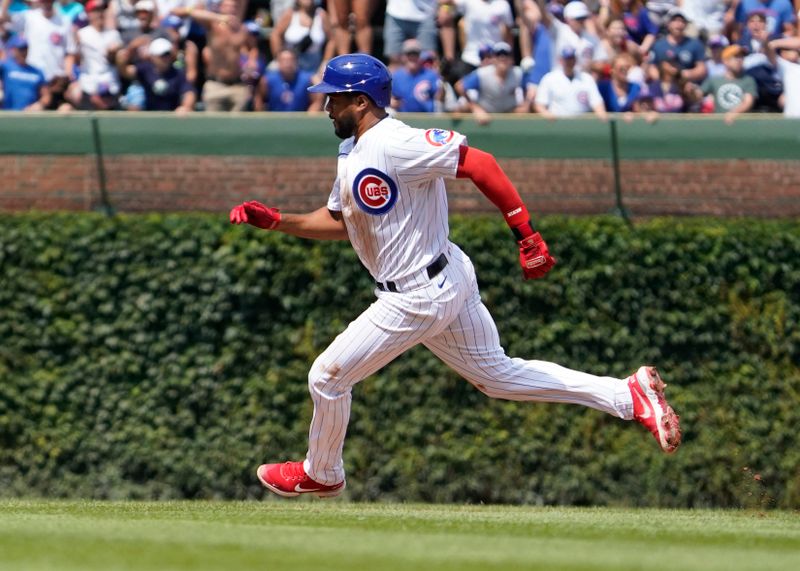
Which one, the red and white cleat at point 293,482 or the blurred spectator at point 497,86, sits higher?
the blurred spectator at point 497,86

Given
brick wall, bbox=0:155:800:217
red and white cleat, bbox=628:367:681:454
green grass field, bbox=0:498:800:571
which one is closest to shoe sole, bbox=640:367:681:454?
red and white cleat, bbox=628:367:681:454

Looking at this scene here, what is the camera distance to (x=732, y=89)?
12695 millimetres

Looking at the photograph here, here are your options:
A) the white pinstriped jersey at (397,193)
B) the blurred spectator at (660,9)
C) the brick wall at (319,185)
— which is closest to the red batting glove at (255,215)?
→ the white pinstriped jersey at (397,193)

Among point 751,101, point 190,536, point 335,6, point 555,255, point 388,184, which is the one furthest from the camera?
point 335,6

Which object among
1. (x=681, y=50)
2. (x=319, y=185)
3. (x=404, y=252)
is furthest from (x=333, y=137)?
(x=404, y=252)

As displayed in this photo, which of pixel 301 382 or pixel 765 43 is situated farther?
pixel 765 43

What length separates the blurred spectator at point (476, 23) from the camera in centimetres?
1319

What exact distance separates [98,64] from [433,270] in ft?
21.8

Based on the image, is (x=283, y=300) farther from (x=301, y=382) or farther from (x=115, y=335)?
(x=115, y=335)

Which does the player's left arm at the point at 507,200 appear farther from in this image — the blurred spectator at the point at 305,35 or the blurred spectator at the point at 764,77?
the blurred spectator at the point at 764,77

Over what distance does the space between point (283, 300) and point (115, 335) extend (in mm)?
1324

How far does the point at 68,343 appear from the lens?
11.2 m

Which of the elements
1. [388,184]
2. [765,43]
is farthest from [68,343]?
[765,43]

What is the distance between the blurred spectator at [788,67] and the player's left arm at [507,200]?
5880 millimetres
